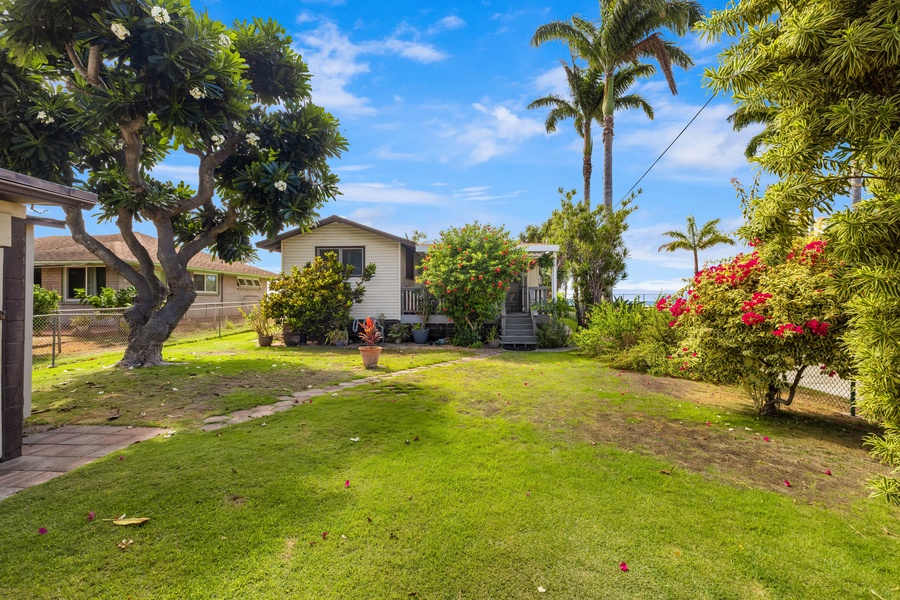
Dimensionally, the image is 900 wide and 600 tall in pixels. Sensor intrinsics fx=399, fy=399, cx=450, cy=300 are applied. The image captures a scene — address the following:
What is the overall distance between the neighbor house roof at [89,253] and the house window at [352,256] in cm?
408

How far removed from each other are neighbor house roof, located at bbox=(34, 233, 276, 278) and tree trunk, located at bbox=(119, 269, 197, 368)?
327cm

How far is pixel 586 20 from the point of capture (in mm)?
17438

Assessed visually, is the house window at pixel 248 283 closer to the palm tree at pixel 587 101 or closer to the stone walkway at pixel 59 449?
the palm tree at pixel 587 101

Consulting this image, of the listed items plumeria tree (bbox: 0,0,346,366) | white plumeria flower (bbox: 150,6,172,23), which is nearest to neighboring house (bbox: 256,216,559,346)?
plumeria tree (bbox: 0,0,346,366)

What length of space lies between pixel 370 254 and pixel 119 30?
9.48 metres

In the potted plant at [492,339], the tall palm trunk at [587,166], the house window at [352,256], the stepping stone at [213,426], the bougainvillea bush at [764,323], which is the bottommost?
the stepping stone at [213,426]

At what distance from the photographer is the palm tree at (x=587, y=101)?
19172 millimetres

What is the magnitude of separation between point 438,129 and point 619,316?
941cm

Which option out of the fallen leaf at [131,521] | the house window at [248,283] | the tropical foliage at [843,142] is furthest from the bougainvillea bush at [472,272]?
the house window at [248,283]

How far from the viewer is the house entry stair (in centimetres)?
1395

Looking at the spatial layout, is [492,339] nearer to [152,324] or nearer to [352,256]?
[352,256]

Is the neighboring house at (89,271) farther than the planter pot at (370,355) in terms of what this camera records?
Yes

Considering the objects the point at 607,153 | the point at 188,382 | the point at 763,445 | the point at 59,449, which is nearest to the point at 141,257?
the point at 188,382

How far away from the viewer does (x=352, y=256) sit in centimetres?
1598
